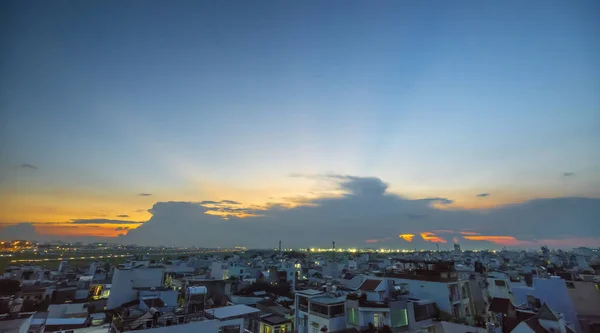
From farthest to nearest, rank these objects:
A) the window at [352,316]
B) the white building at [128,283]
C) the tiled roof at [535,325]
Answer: the white building at [128,283], the window at [352,316], the tiled roof at [535,325]

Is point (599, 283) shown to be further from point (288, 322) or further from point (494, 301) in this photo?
point (288, 322)

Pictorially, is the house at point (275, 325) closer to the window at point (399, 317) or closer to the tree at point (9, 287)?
the window at point (399, 317)

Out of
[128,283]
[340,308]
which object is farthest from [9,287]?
[340,308]

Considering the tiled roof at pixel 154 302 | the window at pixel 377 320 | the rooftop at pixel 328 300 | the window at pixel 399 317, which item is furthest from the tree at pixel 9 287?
the window at pixel 399 317

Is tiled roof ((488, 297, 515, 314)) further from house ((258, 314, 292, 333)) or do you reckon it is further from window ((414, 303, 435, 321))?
house ((258, 314, 292, 333))

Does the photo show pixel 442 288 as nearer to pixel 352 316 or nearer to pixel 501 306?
pixel 501 306

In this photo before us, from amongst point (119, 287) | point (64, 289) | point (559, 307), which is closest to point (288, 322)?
point (119, 287)
